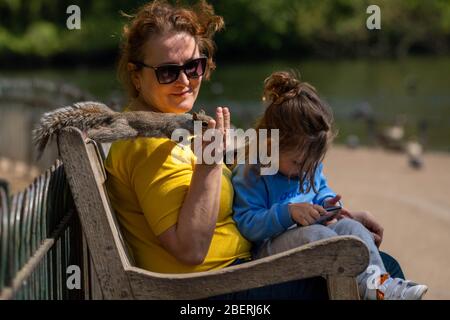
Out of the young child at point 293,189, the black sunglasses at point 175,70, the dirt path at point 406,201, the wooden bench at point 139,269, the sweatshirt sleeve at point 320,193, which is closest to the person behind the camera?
the wooden bench at point 139,269

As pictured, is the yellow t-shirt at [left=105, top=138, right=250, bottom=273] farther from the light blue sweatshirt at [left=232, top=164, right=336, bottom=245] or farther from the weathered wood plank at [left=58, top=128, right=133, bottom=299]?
the weathered wood plank at [left=58, top=128, right=133, bottom=299]

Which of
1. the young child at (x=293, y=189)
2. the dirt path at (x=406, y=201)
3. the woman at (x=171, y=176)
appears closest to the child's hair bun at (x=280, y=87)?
the young child at (x=293, y=189)

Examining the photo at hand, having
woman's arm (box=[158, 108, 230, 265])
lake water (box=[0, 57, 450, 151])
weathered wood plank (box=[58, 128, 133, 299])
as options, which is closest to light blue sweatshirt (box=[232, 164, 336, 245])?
woman's arm (box=[158, 108, 230, 265])

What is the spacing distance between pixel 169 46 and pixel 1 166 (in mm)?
11310

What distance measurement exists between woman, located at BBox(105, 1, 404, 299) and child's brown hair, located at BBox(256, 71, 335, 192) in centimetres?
27

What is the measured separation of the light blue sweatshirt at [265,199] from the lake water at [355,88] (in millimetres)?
14279

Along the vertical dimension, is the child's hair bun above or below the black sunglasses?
below

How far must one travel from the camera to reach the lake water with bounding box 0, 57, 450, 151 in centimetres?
2064

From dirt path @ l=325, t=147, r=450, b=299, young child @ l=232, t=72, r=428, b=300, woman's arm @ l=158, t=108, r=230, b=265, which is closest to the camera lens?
woman's arm @ l=158, t=108, r=230, b=265

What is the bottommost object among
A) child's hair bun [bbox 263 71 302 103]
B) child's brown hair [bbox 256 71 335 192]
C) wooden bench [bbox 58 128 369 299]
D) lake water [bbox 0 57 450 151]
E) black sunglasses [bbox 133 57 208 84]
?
wooden bench [bbox 58 128 369 299]

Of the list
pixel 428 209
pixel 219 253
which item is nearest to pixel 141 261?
pixel 219 253

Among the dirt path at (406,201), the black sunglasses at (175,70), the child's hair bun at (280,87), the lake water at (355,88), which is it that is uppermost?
the lake water at (355,88)

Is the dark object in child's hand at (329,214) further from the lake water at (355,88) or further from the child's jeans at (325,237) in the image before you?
the lake water at (355,88)

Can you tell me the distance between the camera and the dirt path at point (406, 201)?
24.0 feet
